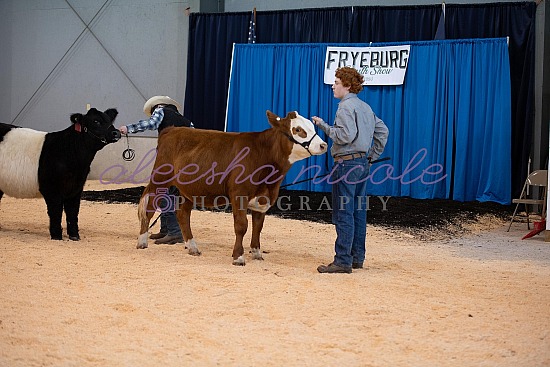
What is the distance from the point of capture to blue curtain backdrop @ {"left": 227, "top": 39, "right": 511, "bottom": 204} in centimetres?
1074

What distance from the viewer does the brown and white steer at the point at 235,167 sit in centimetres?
564

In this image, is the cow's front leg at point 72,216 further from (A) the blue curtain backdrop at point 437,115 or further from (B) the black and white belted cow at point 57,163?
(A) the blue curtain backdrop at point 437,115

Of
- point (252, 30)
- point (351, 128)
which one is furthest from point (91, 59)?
point (351, 128)

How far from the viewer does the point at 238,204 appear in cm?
566

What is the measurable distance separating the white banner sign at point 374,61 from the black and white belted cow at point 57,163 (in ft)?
18.2

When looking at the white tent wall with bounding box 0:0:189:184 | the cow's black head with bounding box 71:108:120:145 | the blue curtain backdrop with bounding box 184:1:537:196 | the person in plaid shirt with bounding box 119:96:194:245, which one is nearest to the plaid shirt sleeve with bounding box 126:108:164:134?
the person in plaid shirt with bounding box 119:96:194:245

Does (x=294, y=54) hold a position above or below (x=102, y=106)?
above

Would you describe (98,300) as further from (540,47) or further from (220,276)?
(540,47)

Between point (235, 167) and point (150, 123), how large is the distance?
1.27m

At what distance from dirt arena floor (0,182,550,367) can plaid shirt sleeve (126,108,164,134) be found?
3.45 feet

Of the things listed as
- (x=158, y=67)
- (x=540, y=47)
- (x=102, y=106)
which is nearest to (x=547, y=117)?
(x=540, y=47)

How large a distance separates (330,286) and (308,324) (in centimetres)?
95

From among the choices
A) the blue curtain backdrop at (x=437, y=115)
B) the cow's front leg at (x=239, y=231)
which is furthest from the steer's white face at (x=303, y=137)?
the blue curtain backdrop at (x=437, y=115)

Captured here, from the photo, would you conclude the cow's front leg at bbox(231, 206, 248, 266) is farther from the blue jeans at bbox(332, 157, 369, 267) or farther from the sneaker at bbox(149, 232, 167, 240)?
the sneaker at bbox(149, 232, 167, 240)
